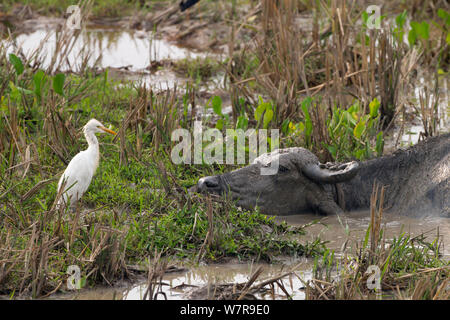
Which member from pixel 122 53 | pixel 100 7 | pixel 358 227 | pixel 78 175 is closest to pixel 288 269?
pixel 358 227

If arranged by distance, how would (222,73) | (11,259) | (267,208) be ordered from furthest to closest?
(222,73) < (267,208) < (11,259)

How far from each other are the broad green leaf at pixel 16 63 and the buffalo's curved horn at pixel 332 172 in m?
2.91

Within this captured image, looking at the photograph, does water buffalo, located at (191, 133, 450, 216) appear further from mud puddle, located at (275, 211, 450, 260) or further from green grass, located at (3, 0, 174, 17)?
green grass, located at (3, 0, 174, 17)

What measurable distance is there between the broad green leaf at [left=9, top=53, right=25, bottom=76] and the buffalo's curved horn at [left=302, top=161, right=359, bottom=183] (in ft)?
9.53

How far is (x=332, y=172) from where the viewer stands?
16.7 feet

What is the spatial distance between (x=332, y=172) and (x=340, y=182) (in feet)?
0.42

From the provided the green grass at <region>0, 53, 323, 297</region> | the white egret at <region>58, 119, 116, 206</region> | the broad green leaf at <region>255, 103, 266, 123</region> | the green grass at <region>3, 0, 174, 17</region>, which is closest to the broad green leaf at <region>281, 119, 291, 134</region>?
the broad green leaf at <region>255, 103, 266, 123</region>

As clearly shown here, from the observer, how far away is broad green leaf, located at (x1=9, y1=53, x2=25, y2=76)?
249 inches

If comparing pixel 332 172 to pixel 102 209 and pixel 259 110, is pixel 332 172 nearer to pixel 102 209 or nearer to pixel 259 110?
pixel 259 110

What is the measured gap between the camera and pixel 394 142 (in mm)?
6707

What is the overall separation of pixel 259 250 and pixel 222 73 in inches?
185

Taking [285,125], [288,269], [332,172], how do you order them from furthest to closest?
[285,125] < [332,172] < [288,269]
